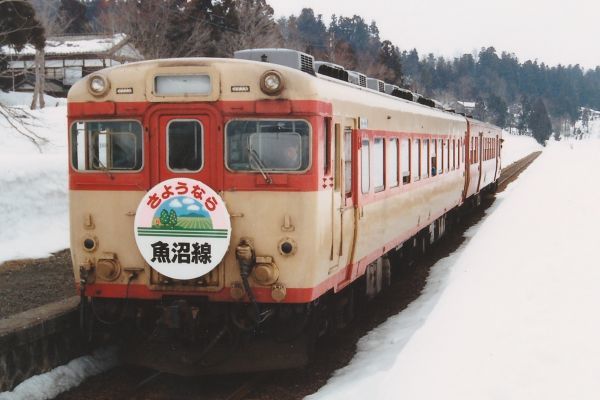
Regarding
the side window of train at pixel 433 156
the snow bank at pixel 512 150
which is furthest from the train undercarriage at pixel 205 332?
the snow bank at pixel 512 150

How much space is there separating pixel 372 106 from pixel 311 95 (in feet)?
7.47

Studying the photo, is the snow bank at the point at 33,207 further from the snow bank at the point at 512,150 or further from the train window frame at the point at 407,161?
the snow bank at the point at 512,150

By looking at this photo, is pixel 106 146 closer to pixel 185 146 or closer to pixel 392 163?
pixel 185 146

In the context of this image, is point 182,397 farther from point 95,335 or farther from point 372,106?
point 372,106

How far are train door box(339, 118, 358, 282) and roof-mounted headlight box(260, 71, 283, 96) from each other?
1.03 meters

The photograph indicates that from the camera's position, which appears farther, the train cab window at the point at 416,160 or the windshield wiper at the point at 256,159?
the train cab window at the point at 416,160

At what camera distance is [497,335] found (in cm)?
706

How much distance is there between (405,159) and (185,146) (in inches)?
185

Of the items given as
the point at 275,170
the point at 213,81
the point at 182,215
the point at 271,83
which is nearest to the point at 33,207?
the point at 182,215

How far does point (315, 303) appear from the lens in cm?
757

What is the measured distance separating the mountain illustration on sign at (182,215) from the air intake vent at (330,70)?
2445mm

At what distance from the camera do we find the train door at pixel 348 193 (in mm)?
7711

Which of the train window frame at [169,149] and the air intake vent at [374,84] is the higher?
the air intake vent at [374,84]

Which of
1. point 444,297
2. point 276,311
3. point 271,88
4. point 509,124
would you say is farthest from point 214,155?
point 509,124
